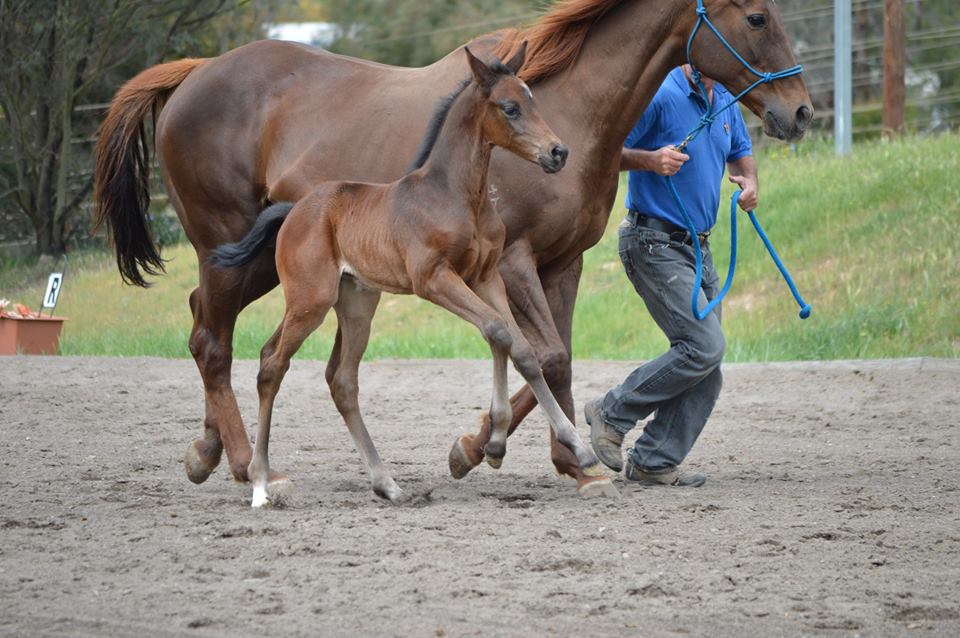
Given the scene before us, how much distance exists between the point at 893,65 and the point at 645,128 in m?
9.63

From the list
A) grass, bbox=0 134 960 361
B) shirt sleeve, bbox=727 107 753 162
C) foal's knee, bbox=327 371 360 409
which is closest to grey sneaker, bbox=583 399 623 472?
foal's knee, bbox=327 371 360 409

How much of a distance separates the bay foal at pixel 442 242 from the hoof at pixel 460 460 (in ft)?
1.05

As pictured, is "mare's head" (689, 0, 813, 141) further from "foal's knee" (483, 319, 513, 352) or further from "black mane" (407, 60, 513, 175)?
"foal's knee" (483, 319, 513, 352)

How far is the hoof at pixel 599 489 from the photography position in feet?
17.9

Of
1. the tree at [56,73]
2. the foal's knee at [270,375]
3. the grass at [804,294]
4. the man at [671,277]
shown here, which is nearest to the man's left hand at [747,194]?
the man at [671,277]

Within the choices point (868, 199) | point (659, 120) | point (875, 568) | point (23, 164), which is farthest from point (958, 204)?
point (23, 164)

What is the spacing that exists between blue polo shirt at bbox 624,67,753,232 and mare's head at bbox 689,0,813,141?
0.27m

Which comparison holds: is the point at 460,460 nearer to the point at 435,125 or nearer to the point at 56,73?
the point at 435,125

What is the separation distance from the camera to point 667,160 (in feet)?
18.4

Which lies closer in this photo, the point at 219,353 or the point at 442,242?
the point at 442,242

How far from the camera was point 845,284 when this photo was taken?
1119 centimetres

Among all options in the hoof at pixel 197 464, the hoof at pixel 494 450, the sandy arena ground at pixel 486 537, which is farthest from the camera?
the hoof at pixel 197 464

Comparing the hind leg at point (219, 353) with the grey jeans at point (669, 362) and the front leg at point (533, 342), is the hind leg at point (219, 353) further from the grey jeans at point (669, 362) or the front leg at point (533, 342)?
the grey jeans at point (669, 362)

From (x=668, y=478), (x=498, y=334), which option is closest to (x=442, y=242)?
(x=498, y=334)
